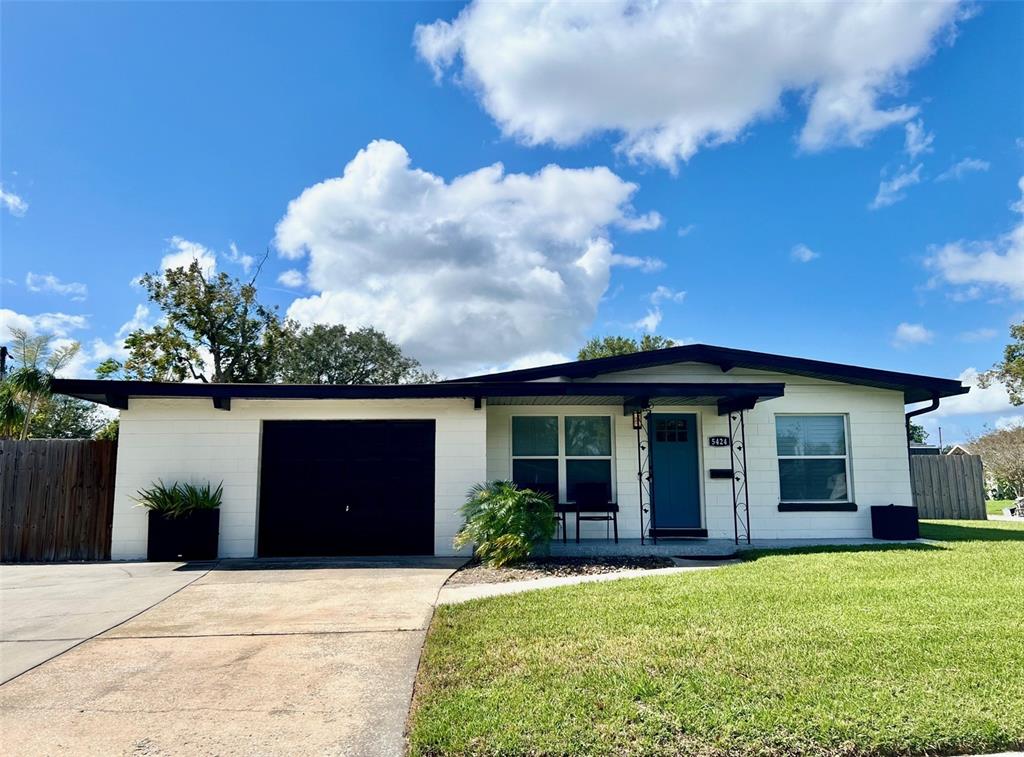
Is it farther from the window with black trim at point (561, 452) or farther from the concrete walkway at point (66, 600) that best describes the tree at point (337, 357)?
the concrete walkway at point (66, 600)

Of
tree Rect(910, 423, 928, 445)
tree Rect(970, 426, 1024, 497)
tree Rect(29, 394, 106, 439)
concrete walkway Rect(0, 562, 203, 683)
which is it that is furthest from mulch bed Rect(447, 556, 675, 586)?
tree Rect(910, 423, 928, 445)

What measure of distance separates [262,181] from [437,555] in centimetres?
947

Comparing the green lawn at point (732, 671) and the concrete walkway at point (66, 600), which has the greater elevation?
the green lawn at point (732, 671)

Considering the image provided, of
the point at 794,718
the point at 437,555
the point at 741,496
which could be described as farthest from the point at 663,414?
the point at 794,718

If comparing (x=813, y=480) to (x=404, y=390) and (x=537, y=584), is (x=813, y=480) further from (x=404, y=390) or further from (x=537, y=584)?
(x=404, y=390)

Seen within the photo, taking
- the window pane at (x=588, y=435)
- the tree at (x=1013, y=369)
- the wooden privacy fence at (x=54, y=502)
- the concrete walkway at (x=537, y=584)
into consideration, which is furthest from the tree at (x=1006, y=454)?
the wooden privacy fence at (x=54, y=502)

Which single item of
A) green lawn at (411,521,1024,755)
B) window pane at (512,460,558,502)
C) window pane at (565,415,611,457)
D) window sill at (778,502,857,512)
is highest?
window pane at (565,415,611,457)

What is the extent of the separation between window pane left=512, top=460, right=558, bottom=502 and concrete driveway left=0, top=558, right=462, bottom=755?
4.57 metres

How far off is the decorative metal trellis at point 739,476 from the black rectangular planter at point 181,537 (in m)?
8.68

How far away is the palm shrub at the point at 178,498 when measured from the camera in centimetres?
941

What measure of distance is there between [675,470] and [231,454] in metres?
7.53

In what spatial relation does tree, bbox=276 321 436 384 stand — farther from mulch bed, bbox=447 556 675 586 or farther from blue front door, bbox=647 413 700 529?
mulch bed, bbox=447 556 675 586

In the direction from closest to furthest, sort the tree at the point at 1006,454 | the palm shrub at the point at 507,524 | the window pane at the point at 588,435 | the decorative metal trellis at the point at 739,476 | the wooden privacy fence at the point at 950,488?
the palm shrub at the point at 507,524 → the decorative metal trellis at the point at 739,476 → the window pane at the point at 588,435 → the wooden privacy fence at the point at 950,488 → the tree at the point at 1006,454

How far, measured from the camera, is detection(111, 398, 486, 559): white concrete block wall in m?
9.73
